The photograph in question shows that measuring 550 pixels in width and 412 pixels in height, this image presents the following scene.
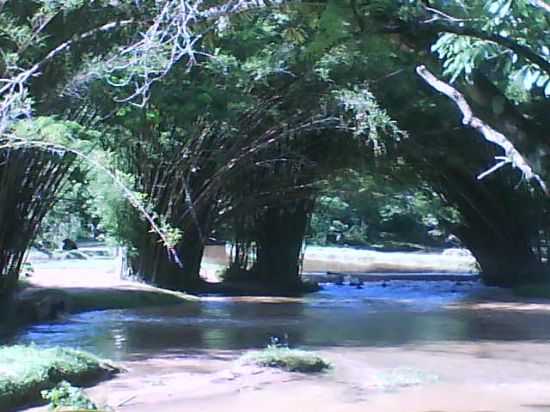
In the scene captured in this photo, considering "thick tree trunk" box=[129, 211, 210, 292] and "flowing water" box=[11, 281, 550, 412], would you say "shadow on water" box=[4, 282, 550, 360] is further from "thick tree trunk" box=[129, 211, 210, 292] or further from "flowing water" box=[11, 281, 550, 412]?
"thick tree trunk" box=[129, 211, 210, 292]

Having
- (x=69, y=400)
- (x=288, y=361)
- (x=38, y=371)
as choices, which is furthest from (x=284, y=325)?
(x=69, y=400)

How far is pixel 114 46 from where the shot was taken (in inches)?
393

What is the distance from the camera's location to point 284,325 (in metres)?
13.2

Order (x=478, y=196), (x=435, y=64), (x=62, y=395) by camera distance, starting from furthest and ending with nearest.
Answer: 1. (x=478, y=196)
2. (x=62, y=395)
3. (x=435, y=64)

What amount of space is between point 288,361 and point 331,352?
1.67 meters

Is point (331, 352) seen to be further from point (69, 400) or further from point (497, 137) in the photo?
point (497, 137)

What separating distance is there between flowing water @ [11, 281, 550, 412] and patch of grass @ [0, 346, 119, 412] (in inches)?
8.1

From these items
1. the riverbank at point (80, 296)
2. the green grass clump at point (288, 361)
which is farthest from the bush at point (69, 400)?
the riverbank at point (80, 296)

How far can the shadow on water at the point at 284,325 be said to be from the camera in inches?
436

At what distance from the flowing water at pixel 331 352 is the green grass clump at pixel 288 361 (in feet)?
0.46

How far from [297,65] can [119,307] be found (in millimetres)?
4836

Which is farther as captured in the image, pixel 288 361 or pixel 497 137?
pixel 288 361

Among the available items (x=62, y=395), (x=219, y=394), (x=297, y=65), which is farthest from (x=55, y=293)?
(x=62, y=395)

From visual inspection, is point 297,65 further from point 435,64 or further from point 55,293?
point 435,64
